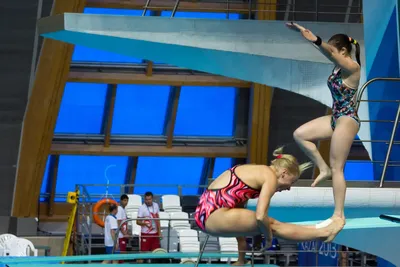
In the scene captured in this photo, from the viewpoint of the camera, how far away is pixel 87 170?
54.3 ft

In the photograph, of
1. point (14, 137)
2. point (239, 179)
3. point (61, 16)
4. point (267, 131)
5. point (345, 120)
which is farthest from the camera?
point (267, 131)

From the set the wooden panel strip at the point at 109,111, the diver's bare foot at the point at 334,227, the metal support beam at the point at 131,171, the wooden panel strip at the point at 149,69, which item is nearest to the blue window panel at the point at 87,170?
the metal support beam at the point at 131,171

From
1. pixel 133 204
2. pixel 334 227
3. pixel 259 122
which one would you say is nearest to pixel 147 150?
pixel 259 122

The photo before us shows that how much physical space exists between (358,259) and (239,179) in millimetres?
8670

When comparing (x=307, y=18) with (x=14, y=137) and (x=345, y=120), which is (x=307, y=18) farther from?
(x=345, y=120)

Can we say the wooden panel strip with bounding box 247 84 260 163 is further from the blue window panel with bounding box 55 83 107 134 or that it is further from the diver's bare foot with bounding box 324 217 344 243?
the diver's bare foot with bounding box 324 217 344 243

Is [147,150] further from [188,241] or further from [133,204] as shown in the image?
[188,241]

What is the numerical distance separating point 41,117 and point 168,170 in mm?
Result: 2984

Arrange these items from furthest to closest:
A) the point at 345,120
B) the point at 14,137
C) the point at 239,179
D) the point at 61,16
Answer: the point at 14,137
the point at 61,16
the point at 345,120
the point at 239,179

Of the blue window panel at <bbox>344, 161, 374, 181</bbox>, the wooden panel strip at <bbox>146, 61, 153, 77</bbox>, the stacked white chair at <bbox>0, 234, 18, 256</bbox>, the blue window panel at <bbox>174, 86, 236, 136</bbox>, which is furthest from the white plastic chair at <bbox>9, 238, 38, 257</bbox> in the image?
the blue window panel at <bbox>344, 161, 374, 181</bbox>

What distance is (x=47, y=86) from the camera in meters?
14.5

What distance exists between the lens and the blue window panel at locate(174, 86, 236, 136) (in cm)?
1611

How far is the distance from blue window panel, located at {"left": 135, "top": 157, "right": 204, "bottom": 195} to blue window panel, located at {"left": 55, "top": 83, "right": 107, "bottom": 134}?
3.86 ft

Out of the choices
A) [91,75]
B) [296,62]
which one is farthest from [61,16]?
[91,75]
